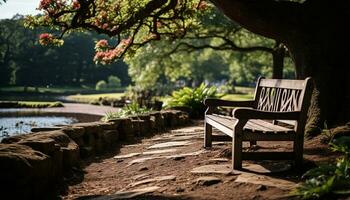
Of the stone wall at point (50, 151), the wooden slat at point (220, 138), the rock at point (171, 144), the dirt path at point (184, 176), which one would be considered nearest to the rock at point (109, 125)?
the stone wall at point (50, 151)

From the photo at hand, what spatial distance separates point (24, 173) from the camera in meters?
4.03

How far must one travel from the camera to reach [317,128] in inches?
252


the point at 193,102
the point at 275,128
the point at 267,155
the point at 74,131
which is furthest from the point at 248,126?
the point at 193,102

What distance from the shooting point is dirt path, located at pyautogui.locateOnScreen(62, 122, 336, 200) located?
4145 millimetres

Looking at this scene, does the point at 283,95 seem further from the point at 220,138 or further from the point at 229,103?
the point at 220,138

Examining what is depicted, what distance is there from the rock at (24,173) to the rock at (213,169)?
68.7 inches

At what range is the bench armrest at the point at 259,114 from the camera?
4.71m

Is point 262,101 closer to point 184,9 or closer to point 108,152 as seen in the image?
point 108,152

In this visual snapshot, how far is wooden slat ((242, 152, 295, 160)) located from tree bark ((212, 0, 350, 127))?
1.69 m

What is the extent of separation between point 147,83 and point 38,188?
20.8 meters

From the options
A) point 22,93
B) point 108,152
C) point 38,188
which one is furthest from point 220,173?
point 22,93

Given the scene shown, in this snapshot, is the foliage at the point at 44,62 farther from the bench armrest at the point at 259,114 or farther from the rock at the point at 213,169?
the bench armrest at the point at 259,114

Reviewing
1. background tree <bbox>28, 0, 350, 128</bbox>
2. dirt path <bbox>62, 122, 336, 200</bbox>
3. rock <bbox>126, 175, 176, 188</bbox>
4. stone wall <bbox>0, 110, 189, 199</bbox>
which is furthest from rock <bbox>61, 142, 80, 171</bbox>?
background tree <bbox>28, 0, 350, 128</bbox>

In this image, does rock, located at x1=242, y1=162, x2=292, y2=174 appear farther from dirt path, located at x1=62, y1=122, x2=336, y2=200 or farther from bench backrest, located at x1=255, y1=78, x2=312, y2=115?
bench backrest, located at x1=255, y1=78, x2=312, y2=115
